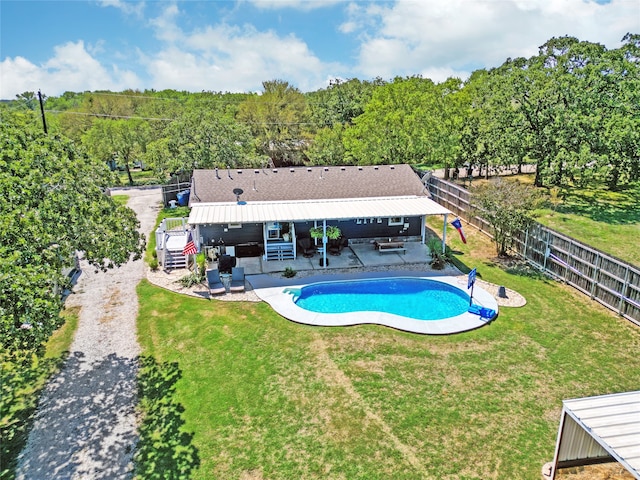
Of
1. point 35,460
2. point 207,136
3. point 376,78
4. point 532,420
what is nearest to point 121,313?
point 35,460

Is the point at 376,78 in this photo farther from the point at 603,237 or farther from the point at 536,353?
the point at 536,353

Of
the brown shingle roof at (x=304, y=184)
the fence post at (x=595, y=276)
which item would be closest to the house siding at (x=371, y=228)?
the brown shingle roof at (x=304, y=184)

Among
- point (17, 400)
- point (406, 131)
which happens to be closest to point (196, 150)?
point (406, 131)

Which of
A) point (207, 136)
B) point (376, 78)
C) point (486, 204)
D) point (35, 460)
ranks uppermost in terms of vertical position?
point (376, 78)

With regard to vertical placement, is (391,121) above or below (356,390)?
above

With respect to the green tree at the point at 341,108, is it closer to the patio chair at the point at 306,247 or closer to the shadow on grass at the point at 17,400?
the patio chair at the point at 306,247
